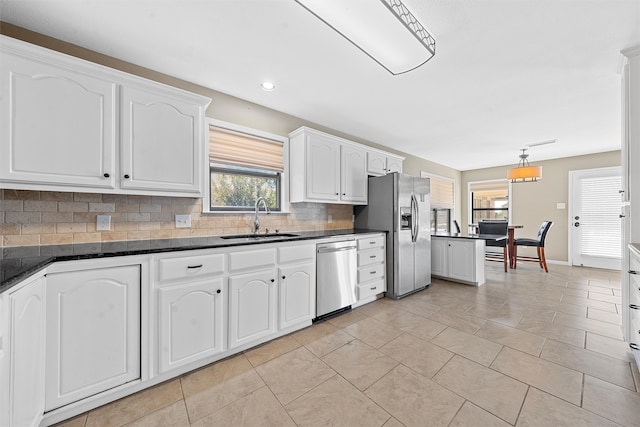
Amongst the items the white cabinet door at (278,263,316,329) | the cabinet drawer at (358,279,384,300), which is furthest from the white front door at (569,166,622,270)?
the white cabinet door at (278,263,316,329)

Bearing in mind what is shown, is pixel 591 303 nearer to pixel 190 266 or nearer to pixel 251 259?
pixel 251 259

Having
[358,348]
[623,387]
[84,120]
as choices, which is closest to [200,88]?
[84,120]

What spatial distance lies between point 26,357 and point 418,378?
2196mm

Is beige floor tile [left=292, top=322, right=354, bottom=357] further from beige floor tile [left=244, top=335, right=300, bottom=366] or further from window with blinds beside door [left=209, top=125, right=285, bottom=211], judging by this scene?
window with blinds beside door [left=209, top=125, right=285, bottom=211]

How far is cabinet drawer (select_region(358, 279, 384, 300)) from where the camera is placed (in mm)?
3189

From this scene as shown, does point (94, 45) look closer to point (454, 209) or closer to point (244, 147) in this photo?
point (244, 147)

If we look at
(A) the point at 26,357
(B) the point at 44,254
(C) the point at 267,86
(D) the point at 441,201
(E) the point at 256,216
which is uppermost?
(C) the point at 267,86

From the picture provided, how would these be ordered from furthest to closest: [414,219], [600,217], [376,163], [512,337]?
[600,217] → [376,163] → [414,219] → [512,337]

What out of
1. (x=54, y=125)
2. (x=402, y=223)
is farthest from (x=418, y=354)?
(x=54, y=125)

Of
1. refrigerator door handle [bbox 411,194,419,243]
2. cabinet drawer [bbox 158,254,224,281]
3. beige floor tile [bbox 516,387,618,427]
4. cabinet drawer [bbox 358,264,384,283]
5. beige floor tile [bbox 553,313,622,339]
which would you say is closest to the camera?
beige floor tile [bbox 516,387,618,427]

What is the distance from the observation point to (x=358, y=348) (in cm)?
223

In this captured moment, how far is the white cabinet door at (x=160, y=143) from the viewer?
1877mm

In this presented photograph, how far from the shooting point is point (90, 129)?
68.2 inches

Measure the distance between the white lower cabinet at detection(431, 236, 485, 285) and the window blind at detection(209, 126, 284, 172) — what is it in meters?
3.01
